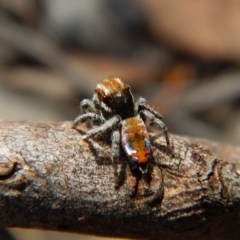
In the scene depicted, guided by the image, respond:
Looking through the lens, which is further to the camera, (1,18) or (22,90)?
(1,18)

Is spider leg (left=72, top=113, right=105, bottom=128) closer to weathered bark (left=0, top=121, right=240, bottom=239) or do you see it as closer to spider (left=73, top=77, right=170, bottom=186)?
spider (left=73, top=77, right=170, bottom=186)

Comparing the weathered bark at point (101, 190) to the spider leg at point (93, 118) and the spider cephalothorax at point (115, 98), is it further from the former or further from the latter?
the spider cephalothorax at point (115, 98)

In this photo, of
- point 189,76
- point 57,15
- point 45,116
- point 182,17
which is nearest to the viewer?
point 45,116

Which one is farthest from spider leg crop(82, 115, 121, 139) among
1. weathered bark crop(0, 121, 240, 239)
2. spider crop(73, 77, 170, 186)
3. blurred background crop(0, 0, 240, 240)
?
blurred background crop(0, 0, 240, 240)

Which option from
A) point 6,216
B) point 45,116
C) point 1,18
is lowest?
point 6,216

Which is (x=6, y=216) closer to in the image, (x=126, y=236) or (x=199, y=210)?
(x=126, y=236)

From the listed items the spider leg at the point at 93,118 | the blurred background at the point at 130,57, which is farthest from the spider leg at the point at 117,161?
the blurred background at the point at 130,57

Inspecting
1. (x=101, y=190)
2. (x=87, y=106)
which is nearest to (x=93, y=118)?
(x=87, y=106)

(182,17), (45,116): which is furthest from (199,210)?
(182,17)
